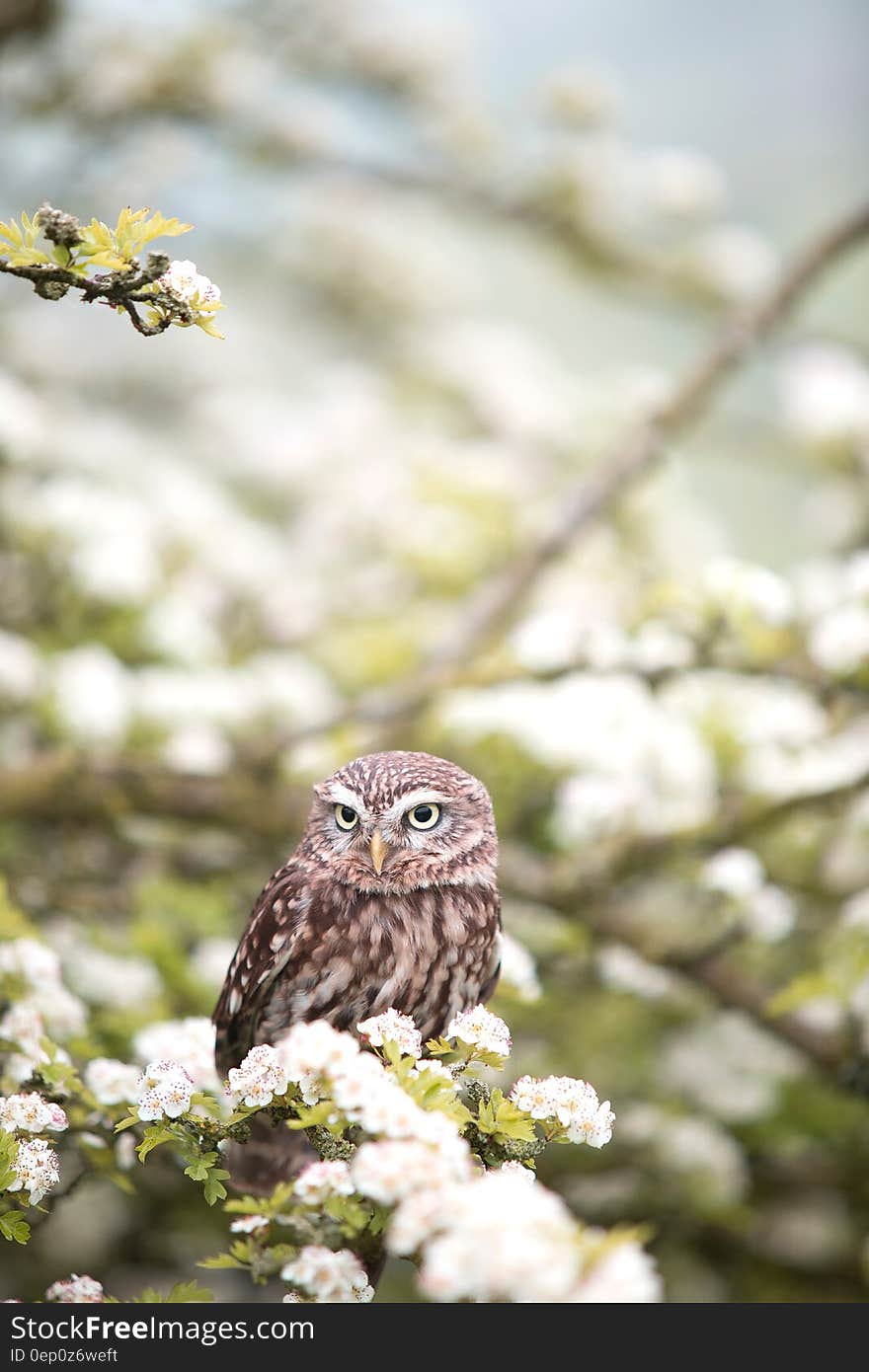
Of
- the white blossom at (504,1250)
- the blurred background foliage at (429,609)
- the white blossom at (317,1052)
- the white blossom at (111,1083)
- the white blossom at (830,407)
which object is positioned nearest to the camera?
the white blossom at (504,1250)

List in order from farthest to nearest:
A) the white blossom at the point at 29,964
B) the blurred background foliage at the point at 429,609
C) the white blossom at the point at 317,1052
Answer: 1. the blurred background foliage at the point at 429,609
2. the white blossom at the point at 29,964
3. the white blossom at the point at 317,1052

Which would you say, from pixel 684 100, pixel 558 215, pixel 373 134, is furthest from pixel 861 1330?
pixel 684 100

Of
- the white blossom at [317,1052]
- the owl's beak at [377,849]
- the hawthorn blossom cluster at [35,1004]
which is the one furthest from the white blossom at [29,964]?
the white blossom at [317,1052]

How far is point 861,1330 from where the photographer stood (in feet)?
3.03

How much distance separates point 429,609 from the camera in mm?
3283

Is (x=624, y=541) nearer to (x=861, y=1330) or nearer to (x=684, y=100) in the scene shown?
(x=861, y=1330)

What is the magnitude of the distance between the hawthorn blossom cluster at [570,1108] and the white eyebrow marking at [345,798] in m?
0.35

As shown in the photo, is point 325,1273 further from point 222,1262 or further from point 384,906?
point 384,906

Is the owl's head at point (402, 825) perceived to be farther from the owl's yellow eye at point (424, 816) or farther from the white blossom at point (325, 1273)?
the white blossom at point (325, 1273)

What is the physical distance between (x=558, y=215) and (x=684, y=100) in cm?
370

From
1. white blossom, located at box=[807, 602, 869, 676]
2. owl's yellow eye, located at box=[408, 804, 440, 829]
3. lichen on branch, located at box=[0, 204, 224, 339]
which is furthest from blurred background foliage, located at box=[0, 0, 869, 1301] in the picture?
lichen on branch, located at box=[0, 204, 224, 339]

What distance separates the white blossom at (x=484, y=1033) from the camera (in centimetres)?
93

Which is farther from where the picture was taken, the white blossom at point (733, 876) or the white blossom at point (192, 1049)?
the white blossom at point (733, 876)

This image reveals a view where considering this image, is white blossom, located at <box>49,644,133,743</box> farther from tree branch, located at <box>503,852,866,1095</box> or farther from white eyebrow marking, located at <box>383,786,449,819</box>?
white eyebrow marking, located at <box>383,786,449,819</box>
